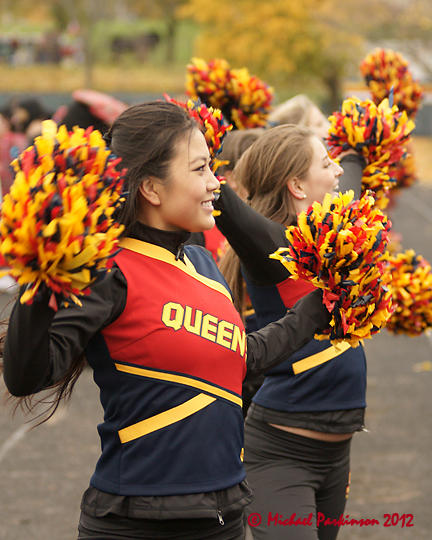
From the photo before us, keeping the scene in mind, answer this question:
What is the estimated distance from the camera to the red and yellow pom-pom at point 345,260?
2361 mm

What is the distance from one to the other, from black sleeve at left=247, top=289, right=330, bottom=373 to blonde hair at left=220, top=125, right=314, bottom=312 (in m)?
0.72

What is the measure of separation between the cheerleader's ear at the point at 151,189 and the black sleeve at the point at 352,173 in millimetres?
1099

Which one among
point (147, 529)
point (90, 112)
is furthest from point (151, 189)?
point (90, 112)

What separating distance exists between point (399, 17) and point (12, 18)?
28.2 metres

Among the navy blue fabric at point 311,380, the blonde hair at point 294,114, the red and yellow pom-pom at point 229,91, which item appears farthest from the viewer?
the blonde hair at point 294,114

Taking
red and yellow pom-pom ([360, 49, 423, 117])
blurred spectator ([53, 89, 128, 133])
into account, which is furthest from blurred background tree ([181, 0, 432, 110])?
red and yellow pom-pom ([360, 49, 423, 117])

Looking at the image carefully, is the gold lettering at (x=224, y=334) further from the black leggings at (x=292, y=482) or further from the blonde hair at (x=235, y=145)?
the blonde hair at (x=235, y=145)

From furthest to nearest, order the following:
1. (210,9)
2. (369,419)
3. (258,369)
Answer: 1. (210,9)
2. (369,419)
3. (258,369)

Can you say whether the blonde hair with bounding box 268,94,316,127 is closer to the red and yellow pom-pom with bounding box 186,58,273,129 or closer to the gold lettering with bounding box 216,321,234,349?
the red and yellow pom-pom with bounding box 186,58,273,129

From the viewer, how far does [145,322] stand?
7.18 ft

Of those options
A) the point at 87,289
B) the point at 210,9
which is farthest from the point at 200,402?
the point at 210,9

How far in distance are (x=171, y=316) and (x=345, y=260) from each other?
1.51 feet

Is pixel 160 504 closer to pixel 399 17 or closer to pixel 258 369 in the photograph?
pixel 258 369

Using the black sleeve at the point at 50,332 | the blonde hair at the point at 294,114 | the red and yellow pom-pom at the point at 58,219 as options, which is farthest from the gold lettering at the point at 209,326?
the blonde hair at the point at 294,114
